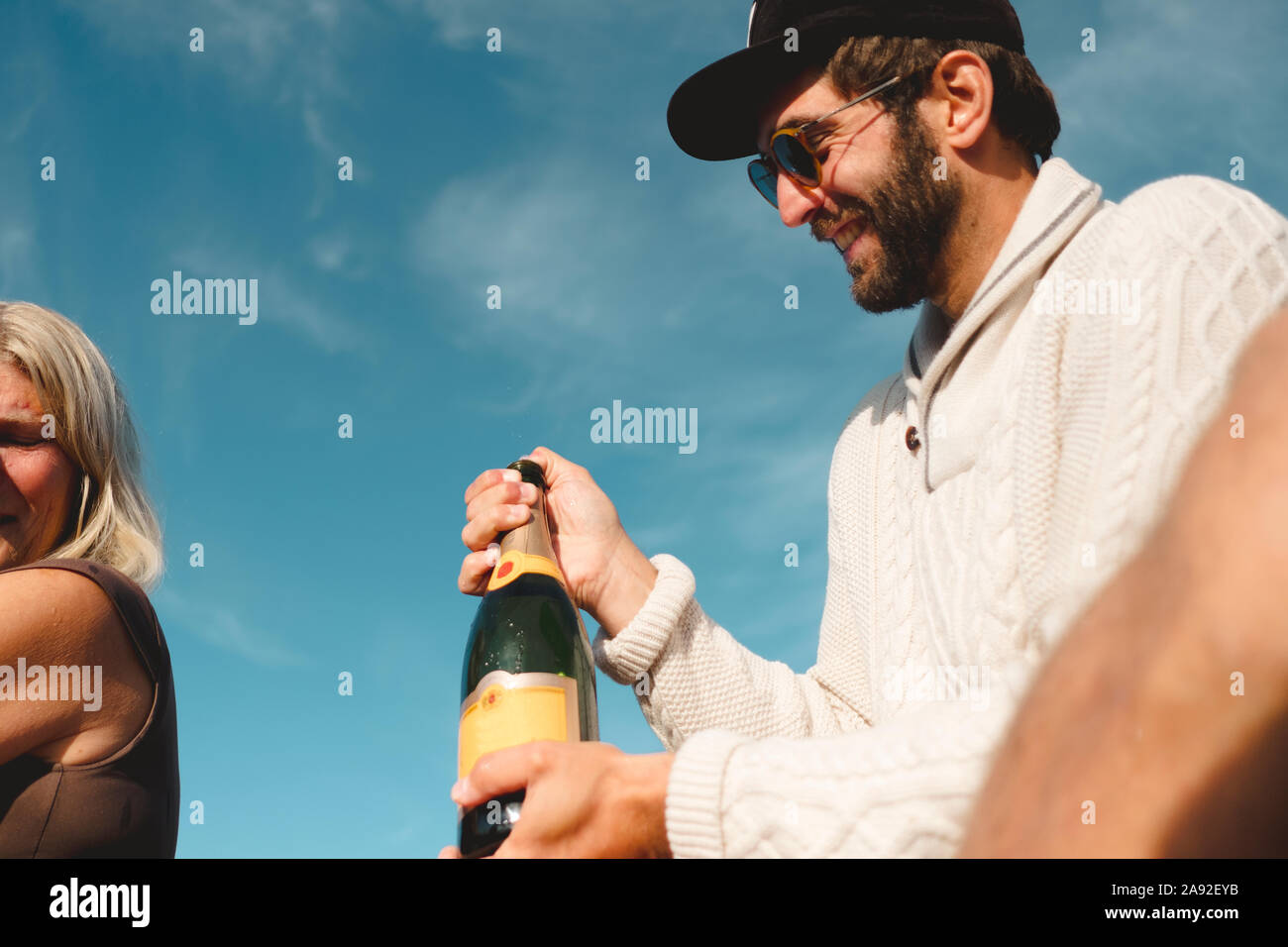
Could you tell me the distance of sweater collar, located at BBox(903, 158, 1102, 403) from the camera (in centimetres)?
219

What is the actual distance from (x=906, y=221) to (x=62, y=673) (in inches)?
101

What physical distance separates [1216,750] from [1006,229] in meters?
2.57

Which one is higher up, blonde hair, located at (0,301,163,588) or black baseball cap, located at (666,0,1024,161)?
black baseball cap, located at (666,0,1024,161)

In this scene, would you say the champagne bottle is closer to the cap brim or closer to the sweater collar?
the sweater collar

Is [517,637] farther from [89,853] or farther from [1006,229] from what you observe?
[1006,229]

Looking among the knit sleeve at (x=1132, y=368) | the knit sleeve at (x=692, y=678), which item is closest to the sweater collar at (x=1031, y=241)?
the knit sleeve at (x=1132, y=368)

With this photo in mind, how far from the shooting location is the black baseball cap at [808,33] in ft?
9.27

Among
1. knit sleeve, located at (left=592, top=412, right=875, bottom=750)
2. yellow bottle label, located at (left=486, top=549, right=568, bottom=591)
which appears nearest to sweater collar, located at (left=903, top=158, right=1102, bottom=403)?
knit sleeve, located at (left=592, top=412, right=875, bottom=750)

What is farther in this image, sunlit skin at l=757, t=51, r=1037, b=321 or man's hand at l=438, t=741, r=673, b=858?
sunlit skin at l=757, t=51, r=1037, b=321

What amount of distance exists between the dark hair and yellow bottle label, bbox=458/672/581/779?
76.2 inches

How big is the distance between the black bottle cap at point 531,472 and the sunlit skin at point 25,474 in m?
1.56

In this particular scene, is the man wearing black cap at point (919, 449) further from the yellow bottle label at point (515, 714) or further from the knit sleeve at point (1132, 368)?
the yellow bottle label at point (515, 714)

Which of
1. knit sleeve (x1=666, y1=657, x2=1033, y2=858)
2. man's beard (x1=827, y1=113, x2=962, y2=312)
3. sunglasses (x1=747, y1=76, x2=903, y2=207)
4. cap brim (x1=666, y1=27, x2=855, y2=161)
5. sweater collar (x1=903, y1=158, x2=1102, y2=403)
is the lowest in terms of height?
knit sleeve (x1=666, y1=657, x2=1033, y2=858)
